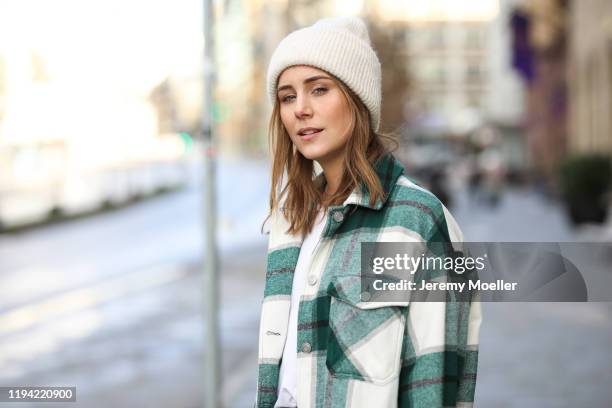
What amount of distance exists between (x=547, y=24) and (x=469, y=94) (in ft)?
236

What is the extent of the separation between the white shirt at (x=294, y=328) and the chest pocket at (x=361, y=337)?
0.16m

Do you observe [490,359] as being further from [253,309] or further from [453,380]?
[453,380]

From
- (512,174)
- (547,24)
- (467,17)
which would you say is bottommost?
(512,174)

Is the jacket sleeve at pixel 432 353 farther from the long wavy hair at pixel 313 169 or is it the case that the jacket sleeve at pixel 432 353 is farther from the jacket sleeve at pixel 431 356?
the long wavy hair at pixel 313 169

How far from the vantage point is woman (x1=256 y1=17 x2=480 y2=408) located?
204 cm

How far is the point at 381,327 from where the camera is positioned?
204 centimetres

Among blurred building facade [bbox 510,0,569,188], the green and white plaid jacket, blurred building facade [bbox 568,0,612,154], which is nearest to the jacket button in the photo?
the green and white plaid jacket

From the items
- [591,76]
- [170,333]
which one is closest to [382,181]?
[170,333]

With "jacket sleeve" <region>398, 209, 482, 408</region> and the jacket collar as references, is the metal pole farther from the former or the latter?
"jacket sleeve" <region>398, 209, 482, 408</region>

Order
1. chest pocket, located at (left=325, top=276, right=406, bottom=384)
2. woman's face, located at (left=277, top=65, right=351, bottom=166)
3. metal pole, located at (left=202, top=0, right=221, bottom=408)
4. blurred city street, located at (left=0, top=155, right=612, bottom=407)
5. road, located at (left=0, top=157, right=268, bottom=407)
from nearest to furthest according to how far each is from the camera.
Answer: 1. chest pocket, located at (left=325, top=276, right=406, bottom=384)
2. woman's face, located at (left=277, top=65, right=351, bottom=166)
3. metal pole, located at (left=202, top=0, right=221, bottom=408)
4. blurred city street, located at (left=0, top=155, right=612, bottom=407)
5. road, located at (left=0, top=157, right=268, bottom=407)

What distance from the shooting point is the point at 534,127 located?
44906 millimetres

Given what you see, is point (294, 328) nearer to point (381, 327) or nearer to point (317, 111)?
point (381, 327)

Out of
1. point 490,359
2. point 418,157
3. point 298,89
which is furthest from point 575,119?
point 298,89

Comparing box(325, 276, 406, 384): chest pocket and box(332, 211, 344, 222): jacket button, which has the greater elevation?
box(332, 211, 344, 222): jacket button
